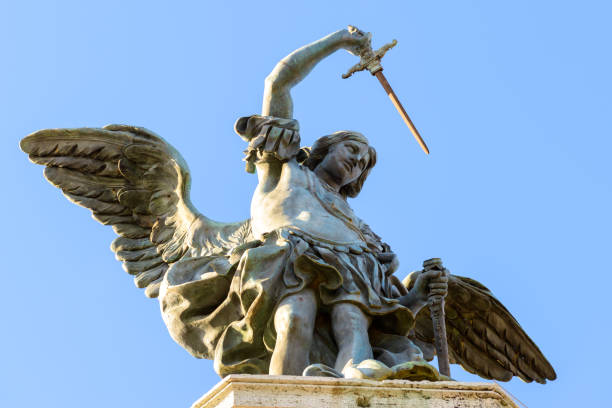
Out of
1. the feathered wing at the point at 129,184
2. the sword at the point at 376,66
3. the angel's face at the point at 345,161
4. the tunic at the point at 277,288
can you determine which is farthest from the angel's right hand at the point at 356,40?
the feathered wing at the point at 129,184

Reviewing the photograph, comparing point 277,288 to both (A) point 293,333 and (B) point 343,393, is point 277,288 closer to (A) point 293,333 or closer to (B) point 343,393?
(A) point 293,333

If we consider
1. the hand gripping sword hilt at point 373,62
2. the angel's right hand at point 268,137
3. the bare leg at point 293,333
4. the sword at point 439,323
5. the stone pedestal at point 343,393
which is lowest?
the stone pedestal at point 343,393

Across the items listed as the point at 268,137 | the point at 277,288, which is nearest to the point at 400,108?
the point at 268,137

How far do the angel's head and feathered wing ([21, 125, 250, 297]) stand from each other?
3.64 ft

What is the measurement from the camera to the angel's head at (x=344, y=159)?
10.4 meters

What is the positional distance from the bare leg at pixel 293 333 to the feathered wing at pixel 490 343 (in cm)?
207

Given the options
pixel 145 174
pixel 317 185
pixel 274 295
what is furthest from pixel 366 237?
pixel 145 174

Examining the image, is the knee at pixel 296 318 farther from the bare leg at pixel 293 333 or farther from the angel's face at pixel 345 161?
the angel's face at pixel 345 161

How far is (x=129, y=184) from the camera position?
1132cm

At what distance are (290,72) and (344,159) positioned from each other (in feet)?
2.74

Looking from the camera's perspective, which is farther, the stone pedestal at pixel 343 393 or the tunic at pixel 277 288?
the tunic at pixel 277 288

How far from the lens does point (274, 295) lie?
8.90 metres

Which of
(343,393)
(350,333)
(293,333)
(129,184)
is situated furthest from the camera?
(129,184)

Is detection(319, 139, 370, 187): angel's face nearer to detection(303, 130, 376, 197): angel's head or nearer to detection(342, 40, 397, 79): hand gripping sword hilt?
detection(303, 130, 376, 197): angel's head
